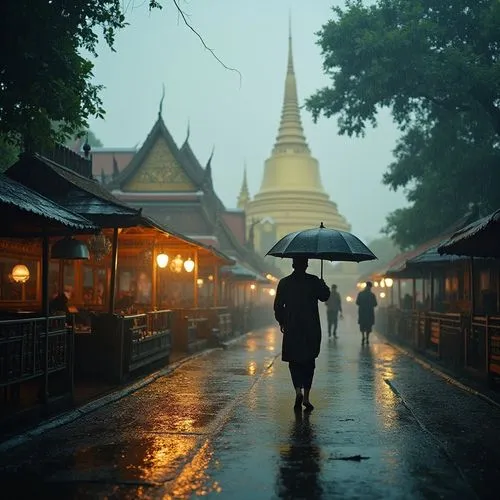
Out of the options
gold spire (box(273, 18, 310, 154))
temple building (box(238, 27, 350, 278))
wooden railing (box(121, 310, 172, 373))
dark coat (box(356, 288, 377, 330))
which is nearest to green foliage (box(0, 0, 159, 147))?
wooden railing (box(121, 310, 172, 373))

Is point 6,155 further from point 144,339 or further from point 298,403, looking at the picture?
point 298,403

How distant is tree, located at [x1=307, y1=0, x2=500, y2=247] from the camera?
21.5m

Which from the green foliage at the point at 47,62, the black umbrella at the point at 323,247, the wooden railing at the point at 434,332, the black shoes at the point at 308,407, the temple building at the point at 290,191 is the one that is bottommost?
the black shoes at the point at 308,407

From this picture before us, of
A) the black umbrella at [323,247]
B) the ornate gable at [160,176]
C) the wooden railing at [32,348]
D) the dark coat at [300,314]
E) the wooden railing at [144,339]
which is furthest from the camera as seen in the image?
the ornate gable at [160,176]

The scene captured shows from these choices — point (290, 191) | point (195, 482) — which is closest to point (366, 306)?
point (195, 482)

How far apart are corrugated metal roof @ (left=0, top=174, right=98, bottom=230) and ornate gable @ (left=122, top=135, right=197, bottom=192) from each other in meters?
24.1

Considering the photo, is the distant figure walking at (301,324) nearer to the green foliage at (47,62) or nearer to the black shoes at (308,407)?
the black shoes at (308,407)

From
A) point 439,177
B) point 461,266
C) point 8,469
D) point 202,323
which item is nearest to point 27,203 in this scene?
point 8,469

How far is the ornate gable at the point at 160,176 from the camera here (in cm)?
3275

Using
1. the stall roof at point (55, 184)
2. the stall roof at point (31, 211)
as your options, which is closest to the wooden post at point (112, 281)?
the stall roof at point (55, 184)

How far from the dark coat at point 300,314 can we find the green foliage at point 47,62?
5005mm

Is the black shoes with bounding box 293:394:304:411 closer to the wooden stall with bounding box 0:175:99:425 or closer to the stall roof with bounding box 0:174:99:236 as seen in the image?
the wooden stall with bounding box 0:175:99:425

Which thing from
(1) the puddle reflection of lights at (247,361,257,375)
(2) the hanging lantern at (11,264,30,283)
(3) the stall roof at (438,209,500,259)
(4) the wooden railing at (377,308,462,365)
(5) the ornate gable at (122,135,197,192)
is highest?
(5) the ornate gable at (122,135,197,192)

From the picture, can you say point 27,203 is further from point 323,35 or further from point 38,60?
point 323,35
